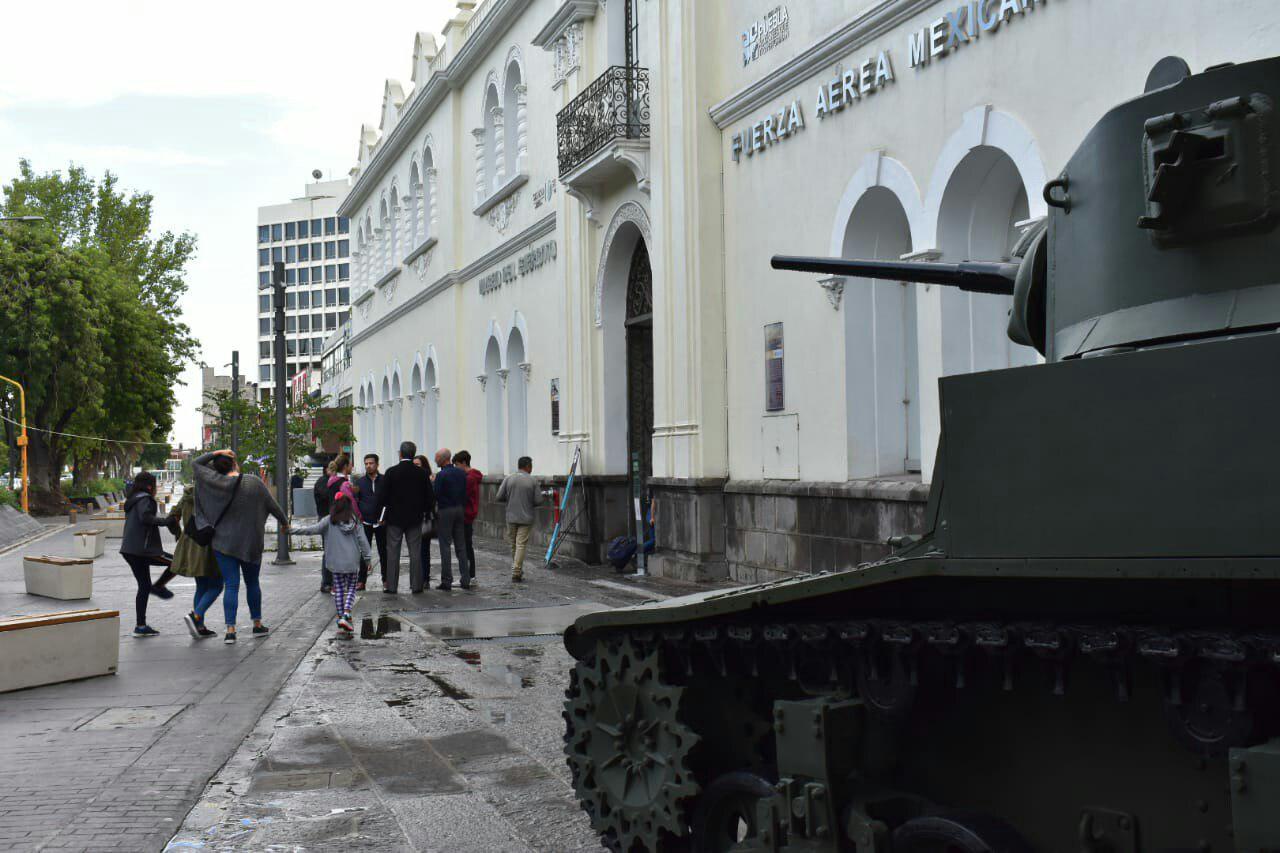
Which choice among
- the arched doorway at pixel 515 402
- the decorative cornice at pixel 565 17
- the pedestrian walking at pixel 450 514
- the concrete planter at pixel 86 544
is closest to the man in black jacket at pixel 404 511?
the pedestrian walking at pixel 450 514

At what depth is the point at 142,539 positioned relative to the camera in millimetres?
12703

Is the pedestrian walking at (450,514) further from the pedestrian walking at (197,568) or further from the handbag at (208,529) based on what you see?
the handbag at (208,529)

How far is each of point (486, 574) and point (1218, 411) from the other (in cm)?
1663

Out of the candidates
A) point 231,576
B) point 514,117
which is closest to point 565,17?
point 514,117

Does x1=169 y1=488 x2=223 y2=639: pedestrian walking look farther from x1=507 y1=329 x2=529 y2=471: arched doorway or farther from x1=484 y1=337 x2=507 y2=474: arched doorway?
x1=484 y1=337 x2=507 y2=474: arched doorway

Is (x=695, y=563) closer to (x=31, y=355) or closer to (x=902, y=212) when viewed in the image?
(x=902, y=212)

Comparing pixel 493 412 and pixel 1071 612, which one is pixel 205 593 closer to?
pixel 1071 612

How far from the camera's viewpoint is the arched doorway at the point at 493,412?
2781 cm

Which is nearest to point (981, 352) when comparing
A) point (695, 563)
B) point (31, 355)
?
point (695, 563)

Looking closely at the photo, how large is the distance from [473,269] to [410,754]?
22.3m

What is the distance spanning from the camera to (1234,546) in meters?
3.02

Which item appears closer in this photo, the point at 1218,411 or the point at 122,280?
the point at 1218,411

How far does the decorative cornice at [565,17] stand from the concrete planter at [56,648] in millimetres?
12460

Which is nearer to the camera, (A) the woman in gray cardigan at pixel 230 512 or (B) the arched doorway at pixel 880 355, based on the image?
(A) the woman in gray cardigan at pixel 230 512
